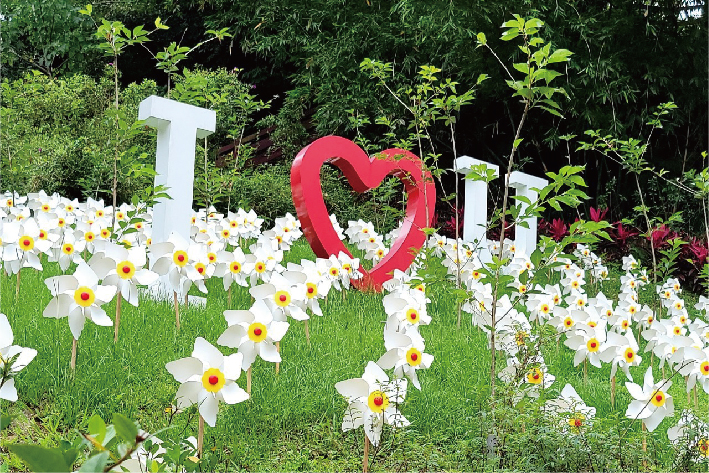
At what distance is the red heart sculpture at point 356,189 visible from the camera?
4.36 meters

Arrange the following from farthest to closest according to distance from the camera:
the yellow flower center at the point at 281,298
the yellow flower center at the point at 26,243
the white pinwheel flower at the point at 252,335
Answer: the yellow flower center at the point at 26,243 < the yellow flower center at the point at 281,298 < the white pinwheel flower at the point at 252,335

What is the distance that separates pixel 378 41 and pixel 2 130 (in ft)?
17.8

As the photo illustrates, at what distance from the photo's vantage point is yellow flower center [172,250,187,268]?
2.57 metres

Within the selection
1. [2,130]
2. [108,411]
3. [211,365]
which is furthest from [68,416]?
[2,130]

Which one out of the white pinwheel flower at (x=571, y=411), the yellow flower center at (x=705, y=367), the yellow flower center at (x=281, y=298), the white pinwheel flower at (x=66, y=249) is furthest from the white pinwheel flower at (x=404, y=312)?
the white pinwheel flower at (x=66, y=249)

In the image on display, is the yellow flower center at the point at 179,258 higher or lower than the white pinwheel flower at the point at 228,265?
higher

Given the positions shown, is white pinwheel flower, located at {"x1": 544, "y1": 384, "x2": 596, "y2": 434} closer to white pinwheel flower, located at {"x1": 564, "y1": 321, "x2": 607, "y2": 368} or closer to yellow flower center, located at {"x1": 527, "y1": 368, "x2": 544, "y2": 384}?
yellow flower center, located at {"x1": 527, "y1": 368, "x2": 544, "y2": 384}

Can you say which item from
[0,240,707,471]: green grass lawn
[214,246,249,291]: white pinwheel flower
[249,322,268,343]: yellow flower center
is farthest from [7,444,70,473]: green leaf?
[214,246,249,291]: white pinwheel flower

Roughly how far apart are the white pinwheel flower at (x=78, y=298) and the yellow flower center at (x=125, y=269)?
0.18 m

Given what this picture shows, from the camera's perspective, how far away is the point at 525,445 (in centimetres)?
199

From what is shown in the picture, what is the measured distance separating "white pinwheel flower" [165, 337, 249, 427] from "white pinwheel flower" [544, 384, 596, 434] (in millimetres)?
1010

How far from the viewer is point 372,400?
65.9 inches

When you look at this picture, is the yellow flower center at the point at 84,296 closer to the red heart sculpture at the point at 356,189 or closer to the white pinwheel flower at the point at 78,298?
the white pinwheel flower at the point at 78,298

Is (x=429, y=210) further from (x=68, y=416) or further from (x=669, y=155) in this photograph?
(x=669, y=155)
